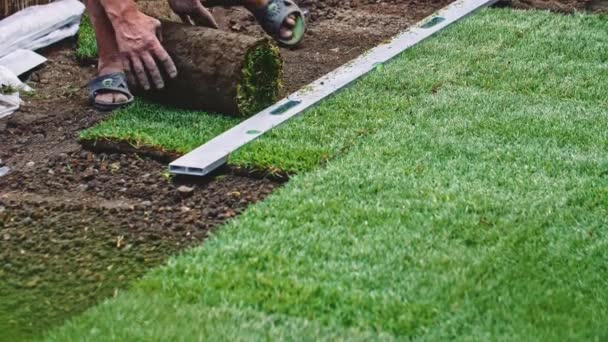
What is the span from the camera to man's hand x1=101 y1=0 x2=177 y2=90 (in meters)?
4.99

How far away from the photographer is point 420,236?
3.69 metres

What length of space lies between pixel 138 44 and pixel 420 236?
75.1 inches

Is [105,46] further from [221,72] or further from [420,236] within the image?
[420,236]

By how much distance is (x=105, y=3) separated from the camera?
5.11 m

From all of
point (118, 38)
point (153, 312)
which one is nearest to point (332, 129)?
point (118, 38)

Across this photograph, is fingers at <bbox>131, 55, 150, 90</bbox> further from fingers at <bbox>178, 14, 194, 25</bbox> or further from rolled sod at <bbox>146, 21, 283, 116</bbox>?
fingers at <bbox>178, 14, 194, 25</bbox>

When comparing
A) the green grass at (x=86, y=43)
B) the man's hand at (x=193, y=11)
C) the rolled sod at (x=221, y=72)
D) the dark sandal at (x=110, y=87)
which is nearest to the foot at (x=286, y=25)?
the man's hand at (x=193, y=11)

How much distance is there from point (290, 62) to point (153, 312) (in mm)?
2924

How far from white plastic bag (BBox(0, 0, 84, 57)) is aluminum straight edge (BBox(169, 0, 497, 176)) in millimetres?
1659

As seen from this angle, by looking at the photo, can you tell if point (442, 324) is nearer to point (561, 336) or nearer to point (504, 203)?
point (561, 336)

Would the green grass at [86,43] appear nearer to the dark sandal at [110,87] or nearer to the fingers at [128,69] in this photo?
the dark sandal at [110,87]

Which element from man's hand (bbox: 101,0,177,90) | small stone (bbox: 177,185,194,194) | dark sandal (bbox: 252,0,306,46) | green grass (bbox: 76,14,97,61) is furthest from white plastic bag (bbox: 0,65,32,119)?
small stone (bbox: 177,185,194,194)

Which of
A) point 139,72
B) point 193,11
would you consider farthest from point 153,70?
point 193,11

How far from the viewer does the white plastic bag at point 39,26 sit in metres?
6.06
